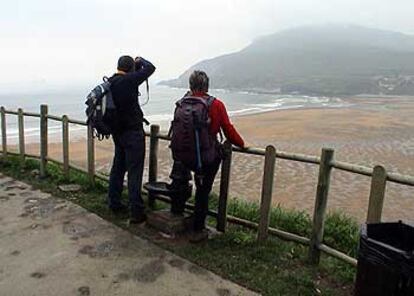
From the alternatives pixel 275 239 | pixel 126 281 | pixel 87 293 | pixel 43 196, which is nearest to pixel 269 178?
pixel 275 239

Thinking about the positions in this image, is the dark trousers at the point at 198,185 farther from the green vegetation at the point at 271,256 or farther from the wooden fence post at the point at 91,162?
the wooden fence post at the point at 91,162

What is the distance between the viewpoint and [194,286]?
3896mm

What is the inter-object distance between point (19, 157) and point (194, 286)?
574cm

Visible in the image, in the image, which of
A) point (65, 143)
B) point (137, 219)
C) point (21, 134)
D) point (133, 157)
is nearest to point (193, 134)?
point (133, 157)

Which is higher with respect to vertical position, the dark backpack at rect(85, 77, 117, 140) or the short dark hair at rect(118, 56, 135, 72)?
the short dark hair at rect(118, 56, 135, 72)

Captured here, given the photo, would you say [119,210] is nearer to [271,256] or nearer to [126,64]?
[126,64]

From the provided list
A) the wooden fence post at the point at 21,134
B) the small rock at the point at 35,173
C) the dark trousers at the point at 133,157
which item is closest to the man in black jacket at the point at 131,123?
the dark trousers at the point at 133,157

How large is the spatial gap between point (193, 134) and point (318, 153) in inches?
573

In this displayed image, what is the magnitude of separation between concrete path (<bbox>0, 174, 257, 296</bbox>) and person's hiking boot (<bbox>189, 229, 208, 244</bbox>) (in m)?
0.33

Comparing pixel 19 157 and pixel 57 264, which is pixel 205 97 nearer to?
pixel 57 264

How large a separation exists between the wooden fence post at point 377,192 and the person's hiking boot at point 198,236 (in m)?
1.70

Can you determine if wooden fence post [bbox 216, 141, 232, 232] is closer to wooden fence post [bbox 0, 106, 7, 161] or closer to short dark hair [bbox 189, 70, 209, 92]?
short dark hair [bbox 189, 70, 209, 92]

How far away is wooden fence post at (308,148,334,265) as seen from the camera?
13.9 feet

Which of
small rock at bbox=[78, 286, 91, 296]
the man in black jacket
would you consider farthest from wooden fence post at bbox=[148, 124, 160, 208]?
small rock at bbox=[78, 286, 91, 296]
